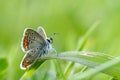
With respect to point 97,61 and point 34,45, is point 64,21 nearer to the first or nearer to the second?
point 34,45

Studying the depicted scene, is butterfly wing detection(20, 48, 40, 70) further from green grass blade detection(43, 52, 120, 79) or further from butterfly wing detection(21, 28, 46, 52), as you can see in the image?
green grass blade detection(43, 52, 120, 79)

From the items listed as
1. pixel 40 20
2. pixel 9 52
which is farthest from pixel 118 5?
pixel 9 52

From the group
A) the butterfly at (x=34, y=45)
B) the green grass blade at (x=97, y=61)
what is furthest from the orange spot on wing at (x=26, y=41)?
the green grass blade at (x=97, y=61)

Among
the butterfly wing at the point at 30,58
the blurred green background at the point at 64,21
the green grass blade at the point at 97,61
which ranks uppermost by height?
the blurred green background at the point at 64,21

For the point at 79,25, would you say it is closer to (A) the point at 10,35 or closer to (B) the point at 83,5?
(B) the point at 83,5

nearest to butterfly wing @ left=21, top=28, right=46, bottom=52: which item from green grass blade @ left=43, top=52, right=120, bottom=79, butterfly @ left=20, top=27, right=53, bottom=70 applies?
butterfly @ left=20, top=27, right=53, bottom=70

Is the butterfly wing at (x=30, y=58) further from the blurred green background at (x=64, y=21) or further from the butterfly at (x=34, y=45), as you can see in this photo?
the blurred green background at (x=64, y=21)
